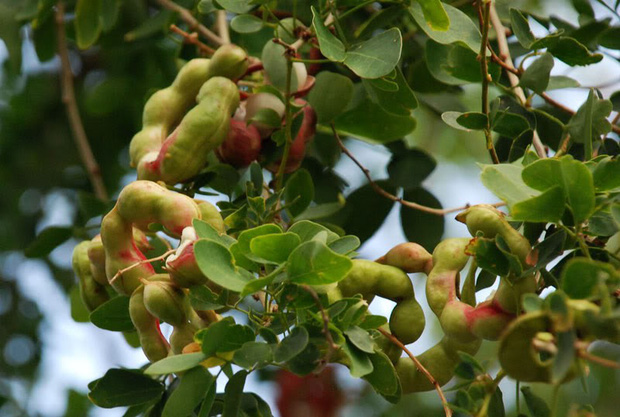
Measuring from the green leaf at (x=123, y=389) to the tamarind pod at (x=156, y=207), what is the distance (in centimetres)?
19

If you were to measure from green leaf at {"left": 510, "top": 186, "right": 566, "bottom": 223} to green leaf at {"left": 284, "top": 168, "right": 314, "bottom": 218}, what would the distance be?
0.42 metres

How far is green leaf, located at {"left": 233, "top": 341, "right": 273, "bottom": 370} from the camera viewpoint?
2.79 ft

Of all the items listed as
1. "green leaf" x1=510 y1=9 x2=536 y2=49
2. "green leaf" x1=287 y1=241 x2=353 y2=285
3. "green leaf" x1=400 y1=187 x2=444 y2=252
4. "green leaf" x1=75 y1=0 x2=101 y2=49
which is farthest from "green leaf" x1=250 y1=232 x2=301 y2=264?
"green leaf" x1=75 y1=0 x2=101 y2=49

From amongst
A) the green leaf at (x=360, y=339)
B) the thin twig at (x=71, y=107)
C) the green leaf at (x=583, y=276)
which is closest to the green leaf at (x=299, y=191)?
the green leaf at (x=360, y=339)

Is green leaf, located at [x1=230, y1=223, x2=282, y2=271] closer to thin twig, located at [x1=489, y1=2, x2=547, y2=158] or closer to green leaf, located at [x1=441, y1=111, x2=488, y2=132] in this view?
green leaf, located at [x1=441, y1=111, x2=488, y2=132]

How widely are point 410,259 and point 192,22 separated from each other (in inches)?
28.5

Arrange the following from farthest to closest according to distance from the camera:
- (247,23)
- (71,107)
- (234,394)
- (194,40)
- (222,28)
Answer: (71,107) < (222,28) < (194,40) < (247,23) < (234,394)

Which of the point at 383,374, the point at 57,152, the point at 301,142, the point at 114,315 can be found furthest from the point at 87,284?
the point at 57,152

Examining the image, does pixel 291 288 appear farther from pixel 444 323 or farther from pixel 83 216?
pixel 83 216

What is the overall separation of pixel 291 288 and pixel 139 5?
4.00 ft

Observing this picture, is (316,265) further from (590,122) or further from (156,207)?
(590,122)

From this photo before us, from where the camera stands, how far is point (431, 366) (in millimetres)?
1006

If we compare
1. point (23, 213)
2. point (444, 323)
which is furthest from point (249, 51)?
point (23, 213)

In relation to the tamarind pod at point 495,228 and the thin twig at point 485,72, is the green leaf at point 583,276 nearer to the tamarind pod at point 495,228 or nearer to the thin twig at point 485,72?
the tamarind pod at point 495,228
